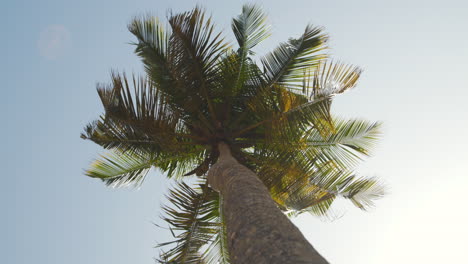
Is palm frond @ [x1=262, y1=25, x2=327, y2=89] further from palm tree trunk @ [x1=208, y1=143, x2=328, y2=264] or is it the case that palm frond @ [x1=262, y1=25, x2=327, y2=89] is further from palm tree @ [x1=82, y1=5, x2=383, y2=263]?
palm tree trunk @ [x1=208, y1=143, x2=328, y2=264]

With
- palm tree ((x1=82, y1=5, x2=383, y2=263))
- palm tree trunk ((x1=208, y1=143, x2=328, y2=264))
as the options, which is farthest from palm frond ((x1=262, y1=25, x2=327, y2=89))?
palm tree trunk ((x1=208, y1=143, x2=328, y2=264))

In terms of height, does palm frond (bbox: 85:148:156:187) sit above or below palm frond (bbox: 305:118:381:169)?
above

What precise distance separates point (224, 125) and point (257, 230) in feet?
13.7

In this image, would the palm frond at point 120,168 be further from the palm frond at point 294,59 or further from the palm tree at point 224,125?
the palm frond at point 294,59

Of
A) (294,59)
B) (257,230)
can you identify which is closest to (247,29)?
(294,59)

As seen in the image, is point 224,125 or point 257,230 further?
point 224,125

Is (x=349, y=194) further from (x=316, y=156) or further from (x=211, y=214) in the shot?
(x=211, y=214)

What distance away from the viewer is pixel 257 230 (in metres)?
2.75

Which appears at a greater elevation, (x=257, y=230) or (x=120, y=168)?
(x=120, y=168)

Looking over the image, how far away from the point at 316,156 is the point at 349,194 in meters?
0.97

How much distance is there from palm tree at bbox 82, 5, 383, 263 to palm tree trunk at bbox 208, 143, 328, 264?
1.18m

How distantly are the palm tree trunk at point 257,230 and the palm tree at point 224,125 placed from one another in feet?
3.88

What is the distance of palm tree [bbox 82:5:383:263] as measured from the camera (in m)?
5.64

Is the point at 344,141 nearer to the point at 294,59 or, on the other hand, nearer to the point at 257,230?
the point at 294,59
